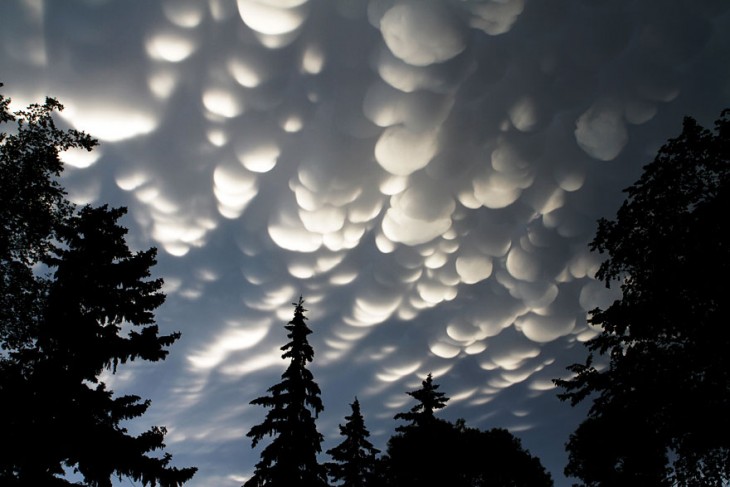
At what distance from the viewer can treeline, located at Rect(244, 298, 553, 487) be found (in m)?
17.3

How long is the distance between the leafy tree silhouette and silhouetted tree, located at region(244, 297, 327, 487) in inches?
301

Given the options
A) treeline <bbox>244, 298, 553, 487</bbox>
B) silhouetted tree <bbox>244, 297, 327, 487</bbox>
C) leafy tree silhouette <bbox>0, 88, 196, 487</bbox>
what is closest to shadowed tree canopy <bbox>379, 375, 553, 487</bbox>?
treeline <bbox>244, 298, 553, 487</bbox>

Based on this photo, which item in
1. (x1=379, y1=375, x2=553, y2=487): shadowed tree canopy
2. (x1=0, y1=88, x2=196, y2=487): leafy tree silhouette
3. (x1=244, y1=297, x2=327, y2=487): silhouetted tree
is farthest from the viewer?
(x1=379, y1=375, x2=553, y2=487): shadowed tree canopy

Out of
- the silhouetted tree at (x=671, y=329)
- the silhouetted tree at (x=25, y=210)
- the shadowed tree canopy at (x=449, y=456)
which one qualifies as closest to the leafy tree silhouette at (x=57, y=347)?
the silhouetted tree at (x=25, y=210)

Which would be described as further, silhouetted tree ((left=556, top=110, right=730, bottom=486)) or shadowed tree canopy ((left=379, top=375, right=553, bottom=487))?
shadowed tree canopy ((left=379, top=375, right=553, bottom=487))

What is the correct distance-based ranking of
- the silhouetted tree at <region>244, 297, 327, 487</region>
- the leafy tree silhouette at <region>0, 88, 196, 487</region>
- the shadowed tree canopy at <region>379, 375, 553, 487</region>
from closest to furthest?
1. the leafy tree silhouette at <region>0, 88, 196, 487</region>
2. the silhouetted tree at <region>244, 297, 327, 487</region>
3. the shadowed tree canopy at <region>379, 375, 553, 487</region>

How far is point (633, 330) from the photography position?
35.2 ft

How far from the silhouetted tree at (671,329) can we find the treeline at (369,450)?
12.3 meters

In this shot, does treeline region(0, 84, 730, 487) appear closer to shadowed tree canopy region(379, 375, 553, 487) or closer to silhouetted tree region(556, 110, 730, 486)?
silhouetted tree region(556, 110, 730, 486)

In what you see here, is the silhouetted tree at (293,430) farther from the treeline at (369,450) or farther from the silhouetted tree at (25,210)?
the silhouetted tree at (25,210)

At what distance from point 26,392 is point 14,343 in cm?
165

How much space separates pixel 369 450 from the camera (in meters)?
26.5

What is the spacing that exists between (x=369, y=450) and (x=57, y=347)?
73.2ft

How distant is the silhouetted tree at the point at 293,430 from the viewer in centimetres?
1700
